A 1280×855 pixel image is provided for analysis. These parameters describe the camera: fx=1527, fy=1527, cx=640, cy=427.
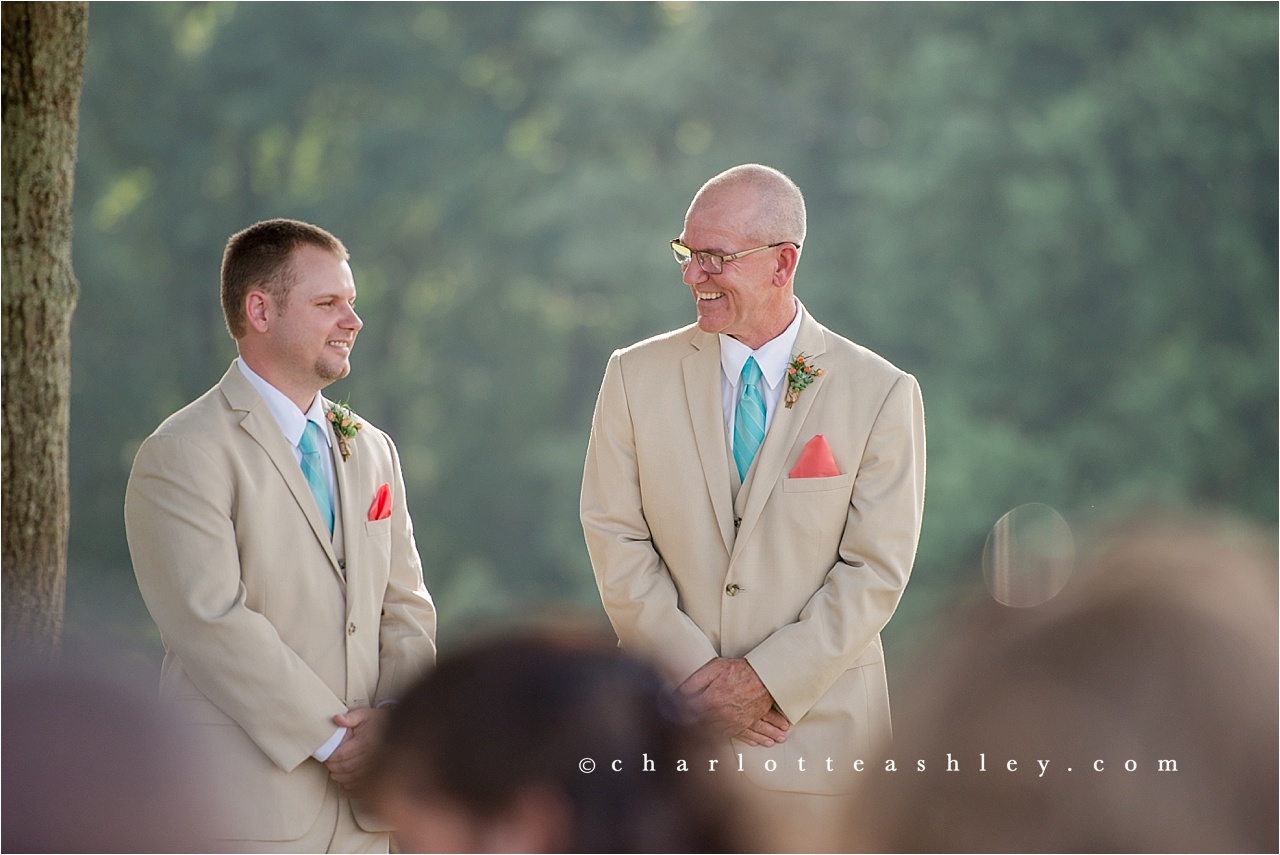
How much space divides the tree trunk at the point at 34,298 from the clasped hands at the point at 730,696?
7.12ft

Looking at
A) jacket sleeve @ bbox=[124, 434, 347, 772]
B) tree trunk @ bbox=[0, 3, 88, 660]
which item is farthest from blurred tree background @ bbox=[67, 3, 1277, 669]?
jacket sleeve @ bbox=[124, 434, 347, 772]

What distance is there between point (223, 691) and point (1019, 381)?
1712 cm

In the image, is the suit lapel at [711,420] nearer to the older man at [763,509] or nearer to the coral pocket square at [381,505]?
the older man at [763,509]

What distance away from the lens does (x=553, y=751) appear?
129 cm

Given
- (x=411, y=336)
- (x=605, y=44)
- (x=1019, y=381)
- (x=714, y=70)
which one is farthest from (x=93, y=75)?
(x=1019, y=381)

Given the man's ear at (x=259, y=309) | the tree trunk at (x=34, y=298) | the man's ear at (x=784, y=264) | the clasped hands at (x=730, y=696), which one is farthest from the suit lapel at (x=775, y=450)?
the tree trunk at (x=34, y=298)

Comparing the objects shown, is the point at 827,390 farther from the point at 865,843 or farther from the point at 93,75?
the point at 93,75

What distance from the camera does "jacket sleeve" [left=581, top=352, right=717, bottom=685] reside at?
3393mm

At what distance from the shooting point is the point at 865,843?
1123 millimetres

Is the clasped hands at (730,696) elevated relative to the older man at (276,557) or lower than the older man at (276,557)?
lower

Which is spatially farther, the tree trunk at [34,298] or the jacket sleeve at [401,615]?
the tree trunk at [34,298]

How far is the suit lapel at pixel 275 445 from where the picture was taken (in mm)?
3160

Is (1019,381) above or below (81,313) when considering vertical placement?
below

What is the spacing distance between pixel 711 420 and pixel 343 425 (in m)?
0.83
